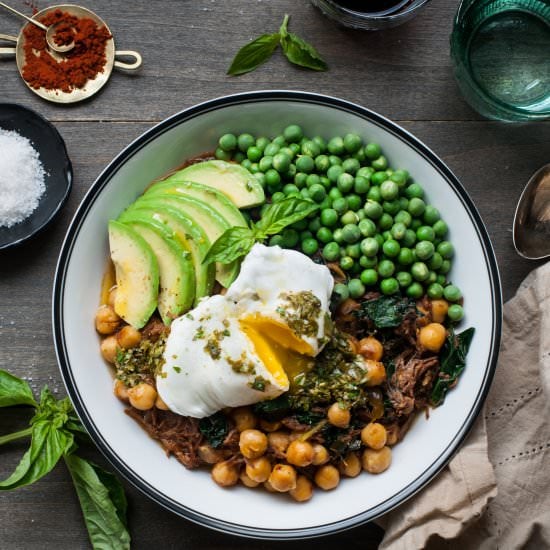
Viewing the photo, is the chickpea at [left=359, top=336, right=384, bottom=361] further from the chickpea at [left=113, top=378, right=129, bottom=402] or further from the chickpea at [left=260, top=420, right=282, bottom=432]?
the chickpea at [left=113, top=378, right=129, bottom=402]

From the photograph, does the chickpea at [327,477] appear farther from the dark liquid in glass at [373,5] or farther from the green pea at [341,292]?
the dark liquid in glass at [373,5]

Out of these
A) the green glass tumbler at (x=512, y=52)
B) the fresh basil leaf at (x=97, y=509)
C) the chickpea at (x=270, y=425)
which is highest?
the green glass tumbler at (x=512, y=52)

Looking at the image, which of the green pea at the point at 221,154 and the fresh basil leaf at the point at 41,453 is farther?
the green pea at the point at 221,154

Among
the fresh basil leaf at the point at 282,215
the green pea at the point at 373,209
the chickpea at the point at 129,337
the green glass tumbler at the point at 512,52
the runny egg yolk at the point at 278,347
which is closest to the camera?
the runny egg yolk at the point at 278,347

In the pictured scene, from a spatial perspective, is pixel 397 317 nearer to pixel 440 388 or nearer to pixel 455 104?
pixel 440 388

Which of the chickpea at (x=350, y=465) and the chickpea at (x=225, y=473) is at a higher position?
the chickpea at (x=350, y=465)

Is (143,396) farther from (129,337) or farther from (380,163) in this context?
(380,163)

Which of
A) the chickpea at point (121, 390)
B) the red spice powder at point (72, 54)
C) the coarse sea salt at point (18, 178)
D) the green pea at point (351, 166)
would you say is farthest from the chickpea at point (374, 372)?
the red spice powder at point (72, 54)
